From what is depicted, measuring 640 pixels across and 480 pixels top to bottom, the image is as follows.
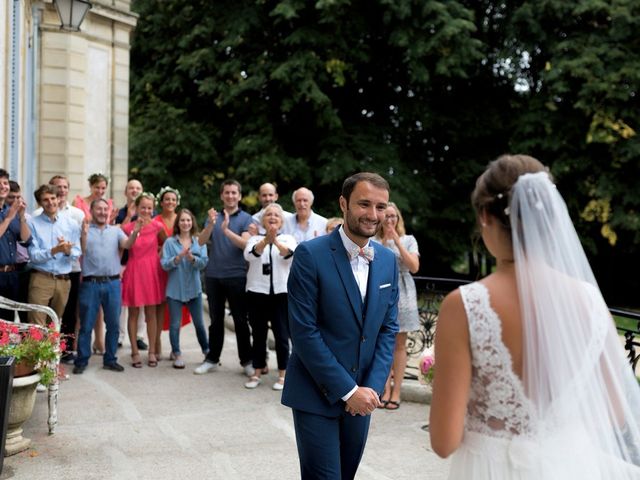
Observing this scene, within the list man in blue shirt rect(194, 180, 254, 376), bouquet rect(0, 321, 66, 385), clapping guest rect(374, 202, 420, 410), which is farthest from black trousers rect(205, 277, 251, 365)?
bouquet rect(0, 321, 66, 385)

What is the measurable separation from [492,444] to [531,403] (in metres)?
0.19

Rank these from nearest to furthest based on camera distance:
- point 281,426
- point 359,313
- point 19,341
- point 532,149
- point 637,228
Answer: point 359,313
point 19,341
point 281,426
point 637,228
point 532,149

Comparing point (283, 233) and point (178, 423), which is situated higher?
point (283, 233)

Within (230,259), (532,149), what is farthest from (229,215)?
(532,149)

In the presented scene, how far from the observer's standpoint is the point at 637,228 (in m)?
17.3

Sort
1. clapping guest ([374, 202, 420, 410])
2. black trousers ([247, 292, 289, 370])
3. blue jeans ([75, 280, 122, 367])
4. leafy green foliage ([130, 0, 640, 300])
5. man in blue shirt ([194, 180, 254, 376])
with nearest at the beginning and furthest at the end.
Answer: clapping guest ([374, 202, 420, 410]) < black trousers ([247, 292, 289, 370]) < blue jeans ([75, 280, 122, 367]) < man in blue shirt ([194, 180, 254, 376]) < leafy green foliage ([130, 0, 640, 300])

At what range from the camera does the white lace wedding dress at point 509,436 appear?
2461 mm

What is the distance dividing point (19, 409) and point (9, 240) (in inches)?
98.0

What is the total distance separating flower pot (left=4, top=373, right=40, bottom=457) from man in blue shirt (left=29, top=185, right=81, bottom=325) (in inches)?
79.8

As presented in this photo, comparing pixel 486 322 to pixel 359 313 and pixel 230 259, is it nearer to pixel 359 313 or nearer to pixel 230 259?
pixel 359 313

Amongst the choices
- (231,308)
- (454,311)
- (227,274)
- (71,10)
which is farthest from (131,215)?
(454,311)

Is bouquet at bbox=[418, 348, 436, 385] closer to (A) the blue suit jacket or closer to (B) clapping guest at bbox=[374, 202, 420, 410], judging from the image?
(B) clapping guest at bbox=[374, 202, 420, 410]

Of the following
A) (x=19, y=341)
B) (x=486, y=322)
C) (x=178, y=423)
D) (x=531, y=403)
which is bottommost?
(x=178, y=423)

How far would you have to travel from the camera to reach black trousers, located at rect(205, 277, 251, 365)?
8.80m
